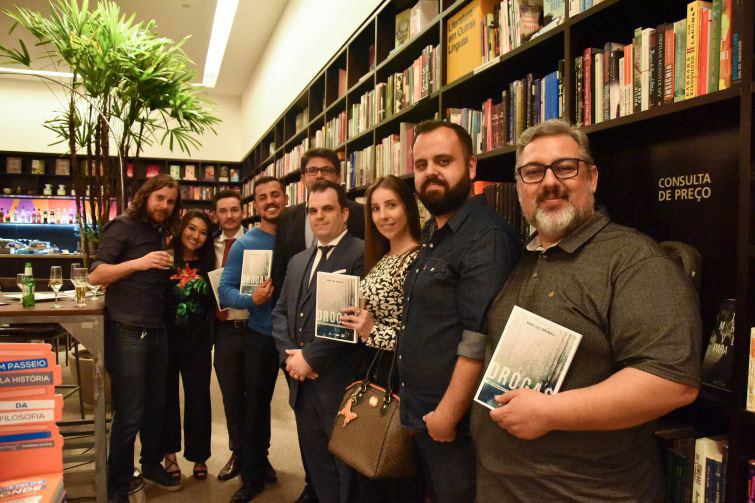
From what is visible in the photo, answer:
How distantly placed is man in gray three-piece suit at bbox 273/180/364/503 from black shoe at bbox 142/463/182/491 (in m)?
1.08

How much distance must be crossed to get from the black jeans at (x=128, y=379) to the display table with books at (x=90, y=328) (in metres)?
0.07

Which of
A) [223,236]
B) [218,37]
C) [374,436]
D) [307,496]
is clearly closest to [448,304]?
[374,436]

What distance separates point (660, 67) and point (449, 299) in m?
0.83

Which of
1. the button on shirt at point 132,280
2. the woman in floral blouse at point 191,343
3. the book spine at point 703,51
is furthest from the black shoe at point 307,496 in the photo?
the book spine at point 703,51

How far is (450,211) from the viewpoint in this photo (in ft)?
5.00

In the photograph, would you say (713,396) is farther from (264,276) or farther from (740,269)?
(264,276)

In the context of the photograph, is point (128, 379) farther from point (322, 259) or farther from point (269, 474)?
point (322, 259)

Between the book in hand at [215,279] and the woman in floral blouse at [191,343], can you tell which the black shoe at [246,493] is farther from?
the book in hand at [215,279]

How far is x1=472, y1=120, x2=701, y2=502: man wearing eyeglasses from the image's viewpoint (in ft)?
3.07

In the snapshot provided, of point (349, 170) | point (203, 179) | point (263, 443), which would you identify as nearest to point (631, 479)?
point (263, 443)

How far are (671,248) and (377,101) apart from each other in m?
2.22

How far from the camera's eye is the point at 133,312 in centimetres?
237

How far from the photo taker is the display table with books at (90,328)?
2219mm

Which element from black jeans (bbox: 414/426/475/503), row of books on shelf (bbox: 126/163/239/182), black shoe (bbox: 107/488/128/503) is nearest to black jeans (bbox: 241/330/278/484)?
black shoe (bbox: 107/488/128/503)
